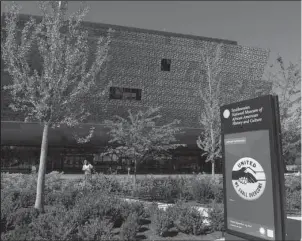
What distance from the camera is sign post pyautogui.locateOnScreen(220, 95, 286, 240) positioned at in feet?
18.2

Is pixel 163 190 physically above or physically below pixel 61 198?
above

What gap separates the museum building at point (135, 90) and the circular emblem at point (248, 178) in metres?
24.9

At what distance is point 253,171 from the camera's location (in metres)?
5.86

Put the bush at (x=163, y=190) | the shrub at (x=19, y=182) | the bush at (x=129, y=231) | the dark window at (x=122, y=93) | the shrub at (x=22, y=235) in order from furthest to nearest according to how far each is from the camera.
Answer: the dark window at (x=122, y=93) → the bush at (x=163, y=190) → the shrub at (x=19, y=182) → the bush at (x=129, y=231) → the shrub at (x=22, y=235)

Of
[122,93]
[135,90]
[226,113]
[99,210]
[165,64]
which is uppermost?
[165,64]

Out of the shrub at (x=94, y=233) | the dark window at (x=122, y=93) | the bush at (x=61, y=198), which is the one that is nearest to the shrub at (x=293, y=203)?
the shrub at (x=94, y=233)

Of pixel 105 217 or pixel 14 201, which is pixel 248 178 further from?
pixel 14 201

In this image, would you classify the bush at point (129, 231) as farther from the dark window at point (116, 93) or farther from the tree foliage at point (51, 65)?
the dark window at point (116, 93)

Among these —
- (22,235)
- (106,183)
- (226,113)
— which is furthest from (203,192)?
(22,235)

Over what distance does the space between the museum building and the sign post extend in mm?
24597

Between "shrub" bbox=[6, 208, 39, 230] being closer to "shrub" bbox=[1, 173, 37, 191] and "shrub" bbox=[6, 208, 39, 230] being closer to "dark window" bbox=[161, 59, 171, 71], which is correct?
"shrub" bbox=[1, 173, 37, 191]

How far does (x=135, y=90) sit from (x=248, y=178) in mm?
28239

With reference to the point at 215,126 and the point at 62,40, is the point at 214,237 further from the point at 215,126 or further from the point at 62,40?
the point at 215,126

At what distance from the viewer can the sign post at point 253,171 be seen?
554 cm
